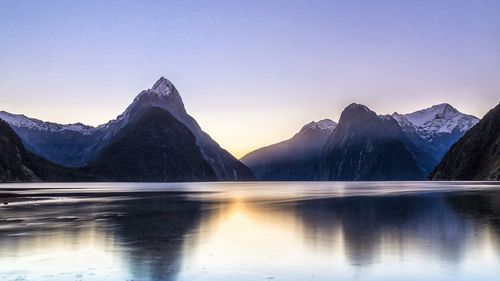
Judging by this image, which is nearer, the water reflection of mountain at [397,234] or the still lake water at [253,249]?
the still lake water at [253,249]

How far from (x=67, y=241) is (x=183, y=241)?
801cm

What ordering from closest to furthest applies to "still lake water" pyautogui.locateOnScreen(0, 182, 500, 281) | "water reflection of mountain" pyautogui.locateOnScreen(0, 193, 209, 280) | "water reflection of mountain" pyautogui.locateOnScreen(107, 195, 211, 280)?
"still lake water" pyautogui.locateOnScreen(0, 182, 500, 281)
"water reflection of mountain" pyautogui.locateOnScreen(107, 195, 211, 280)
"water reflection of mountain" pyautogui.locateOnScreen(0, 193, 209, 280)

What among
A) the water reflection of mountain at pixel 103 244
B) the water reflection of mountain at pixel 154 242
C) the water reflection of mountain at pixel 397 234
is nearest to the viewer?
the water reflection of mountain at pixel 154 242

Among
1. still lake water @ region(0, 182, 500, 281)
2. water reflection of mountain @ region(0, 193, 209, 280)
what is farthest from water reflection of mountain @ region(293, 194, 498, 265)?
water reflection of mountain @ region(0, 193, 209, 280)

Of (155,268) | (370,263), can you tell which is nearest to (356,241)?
(370,263)

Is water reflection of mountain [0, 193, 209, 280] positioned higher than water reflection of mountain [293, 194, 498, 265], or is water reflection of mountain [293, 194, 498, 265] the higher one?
water reflection of mountain [0, 193, 209, 280]

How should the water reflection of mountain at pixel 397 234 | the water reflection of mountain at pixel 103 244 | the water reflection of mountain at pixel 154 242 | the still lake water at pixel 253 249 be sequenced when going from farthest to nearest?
the water reflection of mountain at pixel 397 234 → the water reflection of mountain at pixel 103 244 → the water reflection of mountain at pixel 154 242 → the still lake water at pixel 253 249

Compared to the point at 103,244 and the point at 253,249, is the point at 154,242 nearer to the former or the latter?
the point at 103,244

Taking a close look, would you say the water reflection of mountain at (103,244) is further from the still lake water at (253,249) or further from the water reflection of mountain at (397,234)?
the water reflection of mountain at (397,234)

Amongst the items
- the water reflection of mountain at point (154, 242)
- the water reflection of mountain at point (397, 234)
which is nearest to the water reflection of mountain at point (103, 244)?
the water reflection of mountain at point (154, 242)

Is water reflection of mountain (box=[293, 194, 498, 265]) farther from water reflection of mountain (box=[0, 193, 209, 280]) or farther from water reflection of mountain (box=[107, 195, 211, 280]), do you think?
water reflection of mountain (box=[0, 193, 209, 280])

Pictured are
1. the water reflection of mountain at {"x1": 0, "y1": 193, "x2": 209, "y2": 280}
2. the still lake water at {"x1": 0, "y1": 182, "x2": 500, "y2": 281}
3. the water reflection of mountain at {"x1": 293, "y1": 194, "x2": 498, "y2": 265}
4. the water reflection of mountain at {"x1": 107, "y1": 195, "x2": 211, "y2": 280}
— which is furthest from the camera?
the water reflection of mountain at {"x1": 293, "y1": 194, "x2": 498, "y2": 265}

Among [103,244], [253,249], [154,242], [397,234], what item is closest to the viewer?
[253,249]

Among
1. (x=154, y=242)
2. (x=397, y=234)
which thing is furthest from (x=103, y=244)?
(x=397, y=234)
